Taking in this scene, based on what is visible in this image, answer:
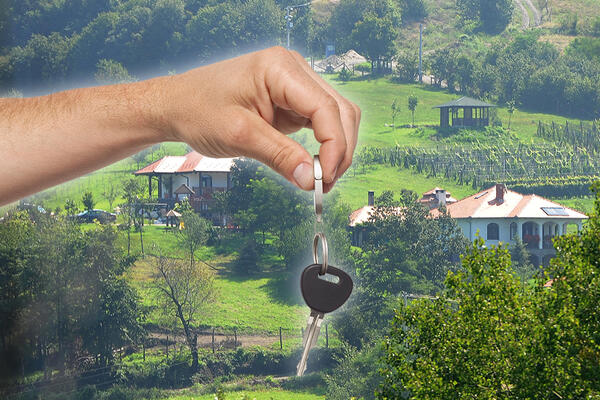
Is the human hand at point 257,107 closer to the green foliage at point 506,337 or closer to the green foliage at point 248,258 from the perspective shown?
the green foliage at point 506,337

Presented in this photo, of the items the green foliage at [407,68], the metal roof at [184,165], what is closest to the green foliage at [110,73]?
the metal roof at [184,165]

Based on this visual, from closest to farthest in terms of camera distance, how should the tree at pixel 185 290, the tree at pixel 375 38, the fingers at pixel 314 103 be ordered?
the fingers at pixel 314 103, the tree at pixel 185 290, the tree at pixel 375 38

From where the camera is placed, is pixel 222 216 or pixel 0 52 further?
pixel 0 52

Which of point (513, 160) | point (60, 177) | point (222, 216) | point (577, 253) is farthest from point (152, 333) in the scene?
point (60, 177)

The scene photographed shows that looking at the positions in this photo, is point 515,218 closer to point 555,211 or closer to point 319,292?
point 555,211

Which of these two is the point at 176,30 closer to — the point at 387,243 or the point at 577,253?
the point at 387,243

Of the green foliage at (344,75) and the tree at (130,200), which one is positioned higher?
the green foliage at (344,75)

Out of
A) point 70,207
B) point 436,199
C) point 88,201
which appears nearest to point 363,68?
point 436,199
